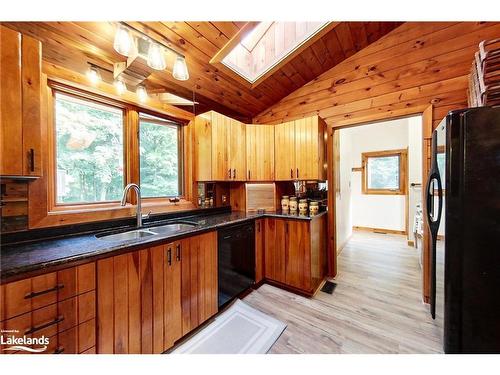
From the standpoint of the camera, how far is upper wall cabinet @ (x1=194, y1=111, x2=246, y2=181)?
2.34m

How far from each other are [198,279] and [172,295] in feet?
0.79

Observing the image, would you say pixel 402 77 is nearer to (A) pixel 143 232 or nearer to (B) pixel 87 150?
(A) pixel 143 232

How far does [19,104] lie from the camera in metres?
1.09

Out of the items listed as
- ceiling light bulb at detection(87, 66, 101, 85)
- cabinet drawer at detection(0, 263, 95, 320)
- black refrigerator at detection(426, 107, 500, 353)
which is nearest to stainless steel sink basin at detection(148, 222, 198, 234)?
cabinet drawer at detection(0, 263, 95, 320)

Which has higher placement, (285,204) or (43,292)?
(285,204)

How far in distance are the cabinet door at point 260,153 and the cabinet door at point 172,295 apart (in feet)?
4.99

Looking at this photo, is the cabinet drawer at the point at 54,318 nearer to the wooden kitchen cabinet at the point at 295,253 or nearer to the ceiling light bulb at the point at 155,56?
the ceiling light bulb at the point at 155,56

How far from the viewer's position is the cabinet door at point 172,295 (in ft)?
4.55

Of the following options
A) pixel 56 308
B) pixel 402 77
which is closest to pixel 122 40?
pixel 56 308

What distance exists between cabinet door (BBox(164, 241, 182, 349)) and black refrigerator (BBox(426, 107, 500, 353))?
1760 millimetres

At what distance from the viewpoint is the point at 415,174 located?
3.66 meters

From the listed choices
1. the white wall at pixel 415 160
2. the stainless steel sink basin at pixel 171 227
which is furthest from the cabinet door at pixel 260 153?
the white wall at pixel 415 160

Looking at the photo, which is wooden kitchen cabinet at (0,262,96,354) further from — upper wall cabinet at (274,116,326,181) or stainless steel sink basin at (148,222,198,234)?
upper wall cabinet at (274,116,326,181)
